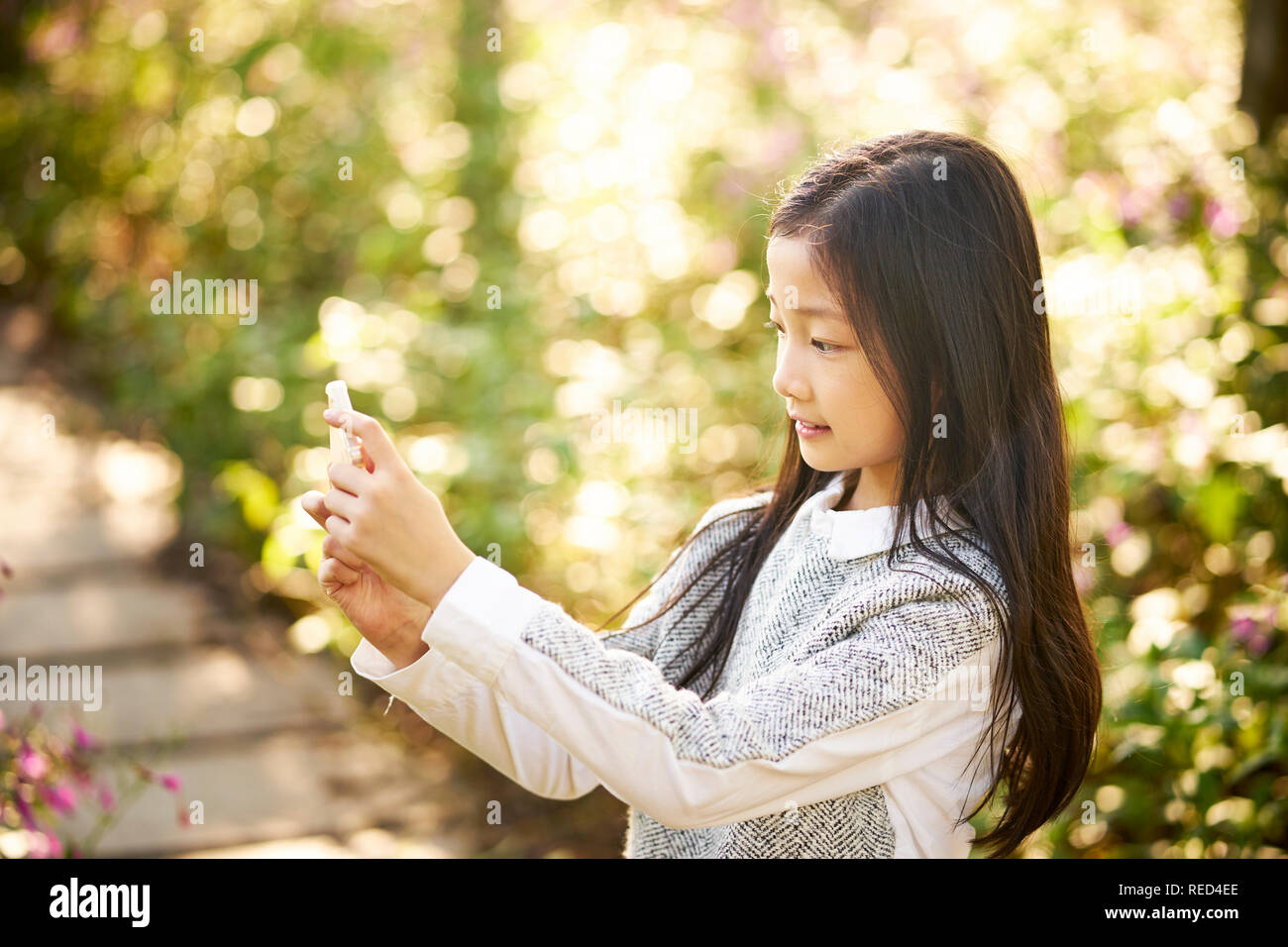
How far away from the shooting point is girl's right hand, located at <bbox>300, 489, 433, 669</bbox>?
108cm

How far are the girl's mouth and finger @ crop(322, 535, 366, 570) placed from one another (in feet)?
1.47

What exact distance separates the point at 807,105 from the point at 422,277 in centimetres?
129

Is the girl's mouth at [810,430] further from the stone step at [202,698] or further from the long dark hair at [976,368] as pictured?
the stone step at [202,698]

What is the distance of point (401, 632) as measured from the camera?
3.71ft

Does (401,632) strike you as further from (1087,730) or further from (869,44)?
(869,44)

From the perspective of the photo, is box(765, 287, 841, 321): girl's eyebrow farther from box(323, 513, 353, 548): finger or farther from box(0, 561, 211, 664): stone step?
box(0, 561, 211, 664): stone step

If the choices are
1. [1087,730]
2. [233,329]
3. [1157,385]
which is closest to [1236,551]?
[1157,385]

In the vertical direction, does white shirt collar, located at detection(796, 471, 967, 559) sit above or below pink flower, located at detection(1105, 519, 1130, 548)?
above

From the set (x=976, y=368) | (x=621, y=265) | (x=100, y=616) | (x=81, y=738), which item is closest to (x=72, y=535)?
(x=100, y=616)

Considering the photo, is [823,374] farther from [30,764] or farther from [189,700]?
[189,700]

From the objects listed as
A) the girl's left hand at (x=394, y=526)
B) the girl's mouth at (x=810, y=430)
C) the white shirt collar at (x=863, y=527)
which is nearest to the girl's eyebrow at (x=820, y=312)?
the girl's mouth at (x=810, y=430)

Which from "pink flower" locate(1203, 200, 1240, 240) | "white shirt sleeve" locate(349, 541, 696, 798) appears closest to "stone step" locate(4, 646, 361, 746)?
"white shirt sleeve" locate(349, 541, 696, 798)

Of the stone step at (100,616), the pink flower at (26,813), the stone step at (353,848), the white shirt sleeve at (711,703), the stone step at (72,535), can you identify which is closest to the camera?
the white shirt sleeve at (711,703)

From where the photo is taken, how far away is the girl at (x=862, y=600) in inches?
38.1
